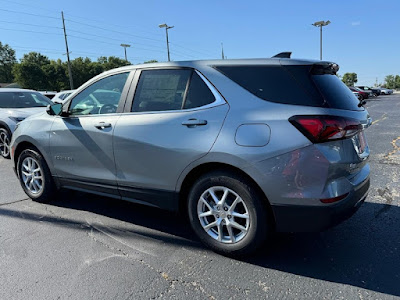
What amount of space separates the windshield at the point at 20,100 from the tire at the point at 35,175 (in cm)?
428

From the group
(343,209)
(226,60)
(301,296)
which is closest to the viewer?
(301,296)

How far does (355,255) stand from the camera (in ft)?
9.52

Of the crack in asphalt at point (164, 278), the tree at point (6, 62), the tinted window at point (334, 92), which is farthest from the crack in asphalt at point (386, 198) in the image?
the tree at point (6, 62)

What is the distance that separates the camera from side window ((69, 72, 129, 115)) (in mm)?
3555

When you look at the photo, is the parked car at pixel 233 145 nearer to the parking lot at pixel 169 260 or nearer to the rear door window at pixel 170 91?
the rear door window at pixel 170 91

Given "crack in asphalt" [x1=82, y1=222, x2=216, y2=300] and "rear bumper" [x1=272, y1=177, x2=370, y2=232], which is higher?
"rear bumper" [x1=272, y1=177, x2=370, y2=232]

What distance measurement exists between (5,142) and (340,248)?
23.9 ft

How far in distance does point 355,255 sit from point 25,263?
2.93m

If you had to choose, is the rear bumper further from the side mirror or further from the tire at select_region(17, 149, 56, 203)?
the tire at select_region(17, 149, 56, 203)

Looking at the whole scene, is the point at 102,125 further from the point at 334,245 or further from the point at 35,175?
the point at 334,245

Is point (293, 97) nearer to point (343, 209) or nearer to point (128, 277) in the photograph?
point (343, 209)

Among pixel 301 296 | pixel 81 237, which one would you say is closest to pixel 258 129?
pixel 301 296

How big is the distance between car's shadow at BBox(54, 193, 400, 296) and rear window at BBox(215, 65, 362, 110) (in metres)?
1.30

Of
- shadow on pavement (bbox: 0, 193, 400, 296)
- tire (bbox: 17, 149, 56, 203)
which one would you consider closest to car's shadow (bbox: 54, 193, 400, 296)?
shadow on pavement (bbox: 0, 193, 400, 296)
